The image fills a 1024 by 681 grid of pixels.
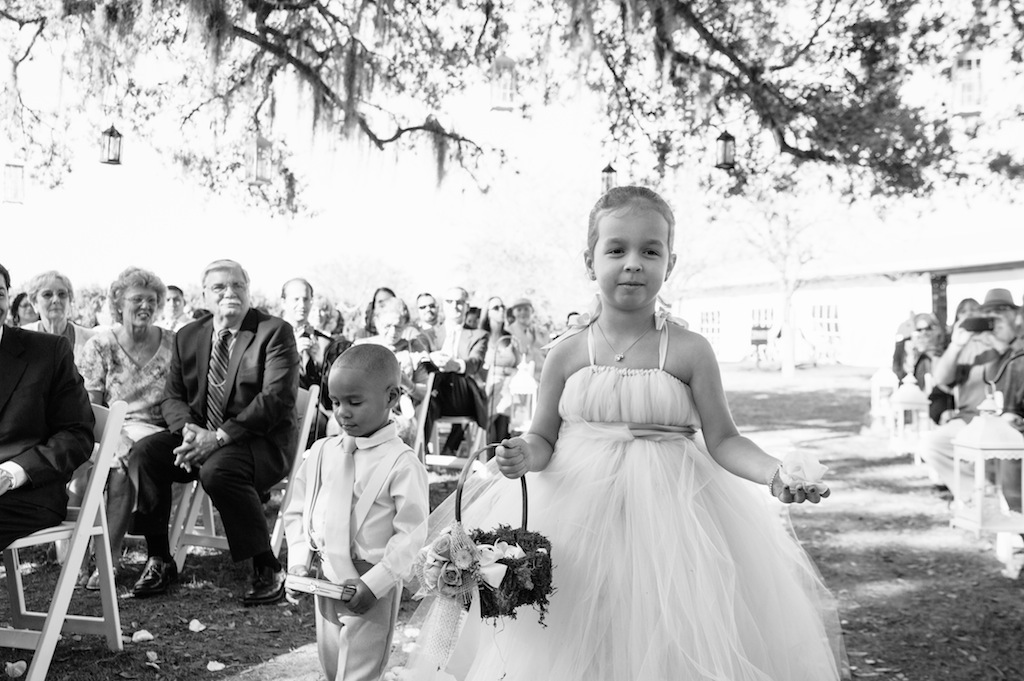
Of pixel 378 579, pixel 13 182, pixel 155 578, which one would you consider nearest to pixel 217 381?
pixel 155 578

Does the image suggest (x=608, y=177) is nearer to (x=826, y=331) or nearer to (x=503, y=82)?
(x=503, y=82)

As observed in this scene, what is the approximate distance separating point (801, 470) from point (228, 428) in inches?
141

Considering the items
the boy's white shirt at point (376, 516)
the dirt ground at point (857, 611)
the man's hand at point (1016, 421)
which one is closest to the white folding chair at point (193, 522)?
the dirt ground at point (857, 611)

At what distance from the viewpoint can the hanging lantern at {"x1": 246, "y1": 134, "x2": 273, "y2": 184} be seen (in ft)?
37.8

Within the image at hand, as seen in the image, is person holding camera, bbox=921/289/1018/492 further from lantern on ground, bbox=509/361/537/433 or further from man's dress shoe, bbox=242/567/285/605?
man's dress shoe, bbox=242/567/285/605

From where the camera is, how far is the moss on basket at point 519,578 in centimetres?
190

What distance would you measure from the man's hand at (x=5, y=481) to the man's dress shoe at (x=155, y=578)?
1623 millimetres

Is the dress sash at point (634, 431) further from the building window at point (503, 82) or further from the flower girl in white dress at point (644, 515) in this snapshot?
the building window at point (503, 82)

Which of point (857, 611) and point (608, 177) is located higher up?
point (608, 177)

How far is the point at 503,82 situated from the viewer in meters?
11.2

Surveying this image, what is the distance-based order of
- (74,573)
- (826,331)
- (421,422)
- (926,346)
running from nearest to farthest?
(74,573) < (421,422) < (926,346) < (826,331)

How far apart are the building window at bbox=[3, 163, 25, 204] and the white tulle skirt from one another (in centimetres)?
1091

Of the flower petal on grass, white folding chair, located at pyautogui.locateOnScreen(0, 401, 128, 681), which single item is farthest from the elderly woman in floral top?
the flower petal on grass

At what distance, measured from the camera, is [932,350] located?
9539 millimetres
